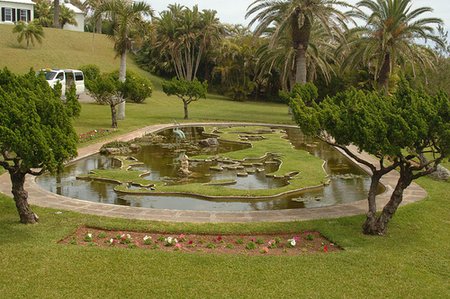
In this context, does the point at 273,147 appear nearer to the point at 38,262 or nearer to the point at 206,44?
the point at 38,262

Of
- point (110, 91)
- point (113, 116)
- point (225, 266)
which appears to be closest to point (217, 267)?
point (225, 266)

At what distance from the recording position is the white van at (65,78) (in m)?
31.1

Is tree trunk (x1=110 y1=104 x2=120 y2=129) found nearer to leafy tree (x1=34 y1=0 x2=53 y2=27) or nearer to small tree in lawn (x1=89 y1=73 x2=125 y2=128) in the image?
small tree in lawn (x1=89 y1=73 x2=125 y2=128)

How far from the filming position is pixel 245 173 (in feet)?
51.2

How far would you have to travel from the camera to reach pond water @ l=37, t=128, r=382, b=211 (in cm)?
1216

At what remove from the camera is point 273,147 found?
20625 millimetres

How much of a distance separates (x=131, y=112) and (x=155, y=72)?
22467 millimetres

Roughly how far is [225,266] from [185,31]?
41.1 m

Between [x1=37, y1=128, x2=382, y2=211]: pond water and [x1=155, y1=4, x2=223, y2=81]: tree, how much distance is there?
2806 cm

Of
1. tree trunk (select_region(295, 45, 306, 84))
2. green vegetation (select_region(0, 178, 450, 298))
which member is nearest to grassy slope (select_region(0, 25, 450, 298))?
green vegetation (select_region(0, 178, 450, 298))

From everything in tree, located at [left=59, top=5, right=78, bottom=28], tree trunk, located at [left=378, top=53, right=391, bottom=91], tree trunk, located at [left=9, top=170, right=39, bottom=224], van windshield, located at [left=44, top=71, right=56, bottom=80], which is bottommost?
tree trunk, located at [left=9, top=170, right=39, bottom=224]

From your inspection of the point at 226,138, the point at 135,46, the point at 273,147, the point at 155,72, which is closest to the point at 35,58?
the point at 155,72

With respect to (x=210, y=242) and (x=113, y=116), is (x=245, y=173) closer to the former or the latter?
(x=210, y=242)

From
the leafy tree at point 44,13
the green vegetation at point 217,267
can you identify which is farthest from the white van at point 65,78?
the leafy tree at point 44,13
